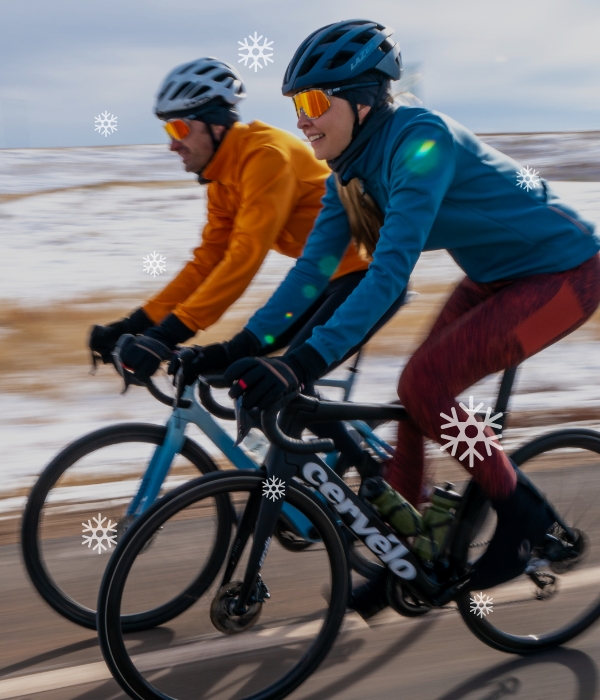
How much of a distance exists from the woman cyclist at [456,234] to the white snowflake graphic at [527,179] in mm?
23

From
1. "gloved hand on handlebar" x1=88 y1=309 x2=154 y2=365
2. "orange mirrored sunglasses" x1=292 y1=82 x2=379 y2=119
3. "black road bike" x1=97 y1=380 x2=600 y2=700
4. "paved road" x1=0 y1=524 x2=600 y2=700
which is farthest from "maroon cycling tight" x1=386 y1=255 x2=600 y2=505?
"gloved hand on handlebar" x1=88 y1=309 x2=154 y2=365

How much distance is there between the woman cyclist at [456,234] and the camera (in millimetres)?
2355

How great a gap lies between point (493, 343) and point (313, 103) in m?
0.90

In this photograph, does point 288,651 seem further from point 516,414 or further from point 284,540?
point 516,414

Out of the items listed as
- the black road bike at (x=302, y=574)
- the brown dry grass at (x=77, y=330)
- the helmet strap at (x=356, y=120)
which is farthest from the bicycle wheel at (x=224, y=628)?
the brown dry grass at (x=77, y=330)

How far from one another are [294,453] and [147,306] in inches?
46.8

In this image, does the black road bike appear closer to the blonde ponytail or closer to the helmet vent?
the blonde ponytail

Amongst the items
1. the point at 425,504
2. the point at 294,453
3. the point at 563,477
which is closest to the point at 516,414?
the point at 563,477

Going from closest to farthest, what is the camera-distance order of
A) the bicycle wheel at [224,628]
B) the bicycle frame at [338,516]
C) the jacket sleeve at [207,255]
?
the bicycle wheel at [224,628]
the bicycle frame at [338,516]
the jacket sleeve at [207,255]

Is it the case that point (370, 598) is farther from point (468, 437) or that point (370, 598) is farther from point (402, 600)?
point (468, 437)

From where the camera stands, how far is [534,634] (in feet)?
9.67

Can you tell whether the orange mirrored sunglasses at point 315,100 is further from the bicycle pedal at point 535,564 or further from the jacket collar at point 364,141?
the bicycle pedal at point 535,564

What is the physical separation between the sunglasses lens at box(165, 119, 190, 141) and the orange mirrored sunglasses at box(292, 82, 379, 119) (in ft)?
2.53

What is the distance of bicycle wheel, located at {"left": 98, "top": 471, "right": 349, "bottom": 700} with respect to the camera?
229 centimetres
